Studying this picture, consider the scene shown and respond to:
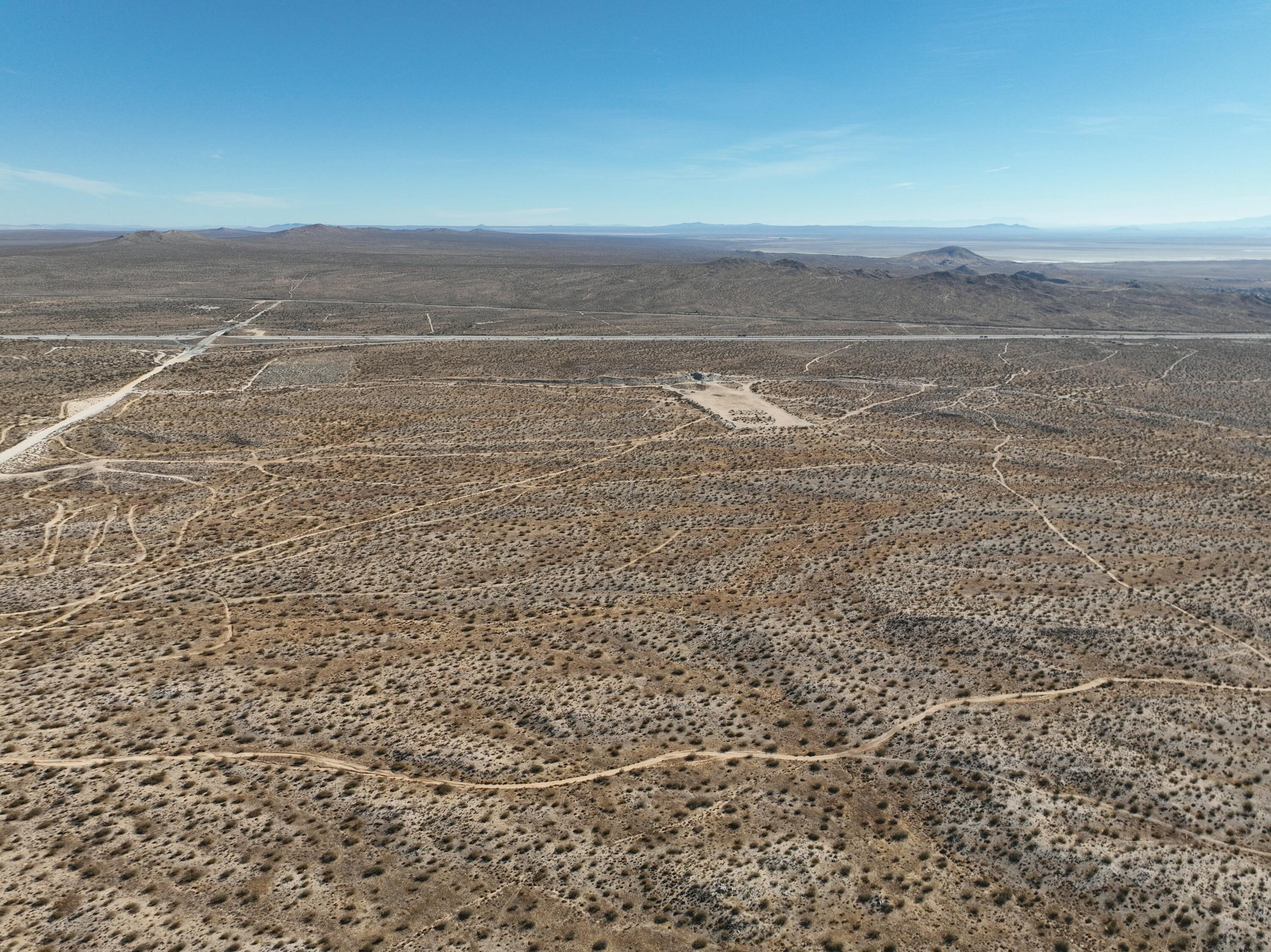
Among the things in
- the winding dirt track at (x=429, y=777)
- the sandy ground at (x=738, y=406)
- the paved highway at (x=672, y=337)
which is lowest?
the winding dirt track at (x=429, y=777)

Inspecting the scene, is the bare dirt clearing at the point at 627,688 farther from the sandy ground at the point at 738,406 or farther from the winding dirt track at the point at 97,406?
the sandy ground at the point at 738,406

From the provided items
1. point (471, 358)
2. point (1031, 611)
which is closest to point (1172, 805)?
point (1031, 611)

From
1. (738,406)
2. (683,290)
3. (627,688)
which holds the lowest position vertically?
(627,688)

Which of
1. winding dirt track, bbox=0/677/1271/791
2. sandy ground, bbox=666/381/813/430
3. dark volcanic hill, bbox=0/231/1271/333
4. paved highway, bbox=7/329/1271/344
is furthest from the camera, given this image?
dark volcanic hill, bbox=0/231/1271/333

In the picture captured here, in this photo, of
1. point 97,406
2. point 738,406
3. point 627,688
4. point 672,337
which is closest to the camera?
point 627,688

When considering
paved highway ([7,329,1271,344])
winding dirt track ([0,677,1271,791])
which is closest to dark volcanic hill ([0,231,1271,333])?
paved highway ([7,329,1271,344])

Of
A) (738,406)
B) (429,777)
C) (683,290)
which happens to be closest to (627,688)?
(429,777)

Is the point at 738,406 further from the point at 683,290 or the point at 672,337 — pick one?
the point at 683,290

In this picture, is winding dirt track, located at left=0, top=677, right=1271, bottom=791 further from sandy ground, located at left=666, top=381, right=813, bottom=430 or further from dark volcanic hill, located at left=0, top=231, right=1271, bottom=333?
dark volcanic hill, located at left=0, top=231, right=1271, bottom=333

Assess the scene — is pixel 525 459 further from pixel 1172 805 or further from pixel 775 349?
pixel 775 349

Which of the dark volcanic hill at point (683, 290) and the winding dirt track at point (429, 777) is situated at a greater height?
the dark volcanic hill at point (683, 290)

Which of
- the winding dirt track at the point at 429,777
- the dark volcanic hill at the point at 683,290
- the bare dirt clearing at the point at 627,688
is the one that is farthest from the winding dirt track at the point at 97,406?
the dark volcanic hill at the point at 683,290
